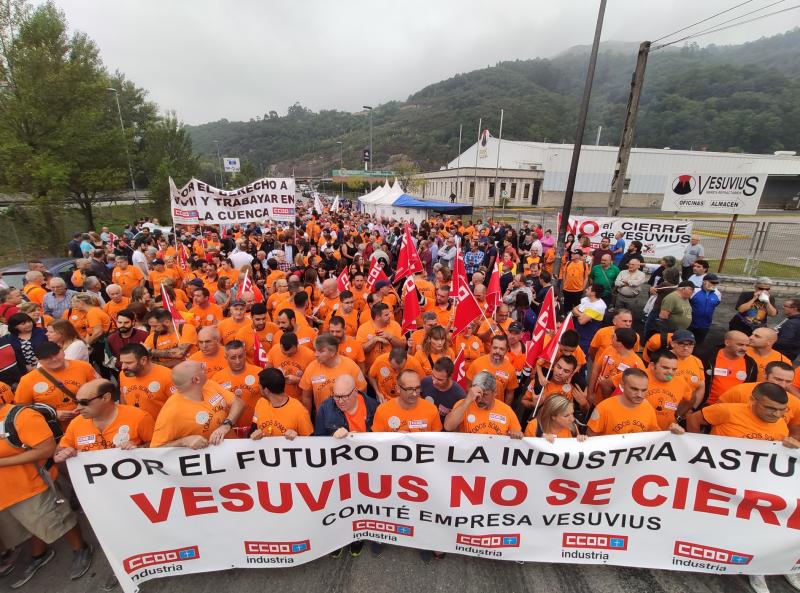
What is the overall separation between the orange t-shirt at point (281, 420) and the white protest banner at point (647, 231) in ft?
38.2

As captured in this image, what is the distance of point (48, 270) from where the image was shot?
9.47 m

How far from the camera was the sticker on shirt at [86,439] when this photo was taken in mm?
3092

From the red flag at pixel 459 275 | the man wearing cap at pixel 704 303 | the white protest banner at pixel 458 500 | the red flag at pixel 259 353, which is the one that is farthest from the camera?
the man wearing cap at pixel 704 303

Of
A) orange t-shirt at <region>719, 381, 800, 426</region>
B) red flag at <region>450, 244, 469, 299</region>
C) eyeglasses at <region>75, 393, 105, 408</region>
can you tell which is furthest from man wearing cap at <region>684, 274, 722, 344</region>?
eyeglasses at <region>75, 393, 105, 408</region>

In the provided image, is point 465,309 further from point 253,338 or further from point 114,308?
point 114,308

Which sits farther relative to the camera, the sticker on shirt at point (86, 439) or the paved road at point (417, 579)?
the paved road at point (417, 579)

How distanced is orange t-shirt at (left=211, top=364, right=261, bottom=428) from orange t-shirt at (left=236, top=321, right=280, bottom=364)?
108 centimetres

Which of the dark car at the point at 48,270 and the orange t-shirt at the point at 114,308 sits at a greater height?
the orange t-shirt at the point at 114,308

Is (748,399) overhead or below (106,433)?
overhead

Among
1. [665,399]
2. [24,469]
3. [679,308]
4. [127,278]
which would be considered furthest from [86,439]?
[679,308]

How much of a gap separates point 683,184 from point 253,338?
13.8m

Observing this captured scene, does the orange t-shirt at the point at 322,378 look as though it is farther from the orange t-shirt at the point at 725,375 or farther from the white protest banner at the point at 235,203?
the white protest banner at the point at 235,203

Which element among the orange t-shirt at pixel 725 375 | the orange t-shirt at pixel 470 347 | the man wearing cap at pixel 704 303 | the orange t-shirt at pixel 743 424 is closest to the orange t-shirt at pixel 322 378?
the orange t-shirt at pixel 470 347

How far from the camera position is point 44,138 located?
1725 centimetres
